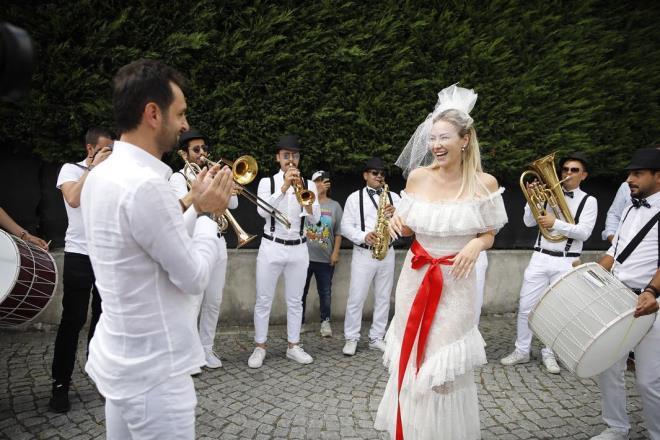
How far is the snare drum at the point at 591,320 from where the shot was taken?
3.32 m

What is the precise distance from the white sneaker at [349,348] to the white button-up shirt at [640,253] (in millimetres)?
3112

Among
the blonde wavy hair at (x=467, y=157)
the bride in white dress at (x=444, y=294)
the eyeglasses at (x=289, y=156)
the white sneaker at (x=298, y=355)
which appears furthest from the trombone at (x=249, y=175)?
the blonde wavy hair at (x=467, y=157)

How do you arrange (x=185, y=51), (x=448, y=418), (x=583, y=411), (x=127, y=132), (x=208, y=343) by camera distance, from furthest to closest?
(x=185, y=51) < (x=208, y=343) < (x=583, y=411) < (x=448, y=418) < (x=127, y=132)

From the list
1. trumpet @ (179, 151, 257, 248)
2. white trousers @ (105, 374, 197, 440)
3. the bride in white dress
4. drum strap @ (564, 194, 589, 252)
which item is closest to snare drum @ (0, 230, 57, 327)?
trumpet @ (179, 151, 257, 248)

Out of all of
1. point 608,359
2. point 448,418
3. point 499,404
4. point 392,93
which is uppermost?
point 392,93

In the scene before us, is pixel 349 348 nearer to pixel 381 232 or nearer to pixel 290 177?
pixel 381 232

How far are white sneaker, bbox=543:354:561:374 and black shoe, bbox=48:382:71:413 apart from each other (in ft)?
16.9

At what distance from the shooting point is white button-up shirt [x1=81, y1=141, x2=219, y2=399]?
1.73 meters

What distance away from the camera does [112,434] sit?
6.73 ft

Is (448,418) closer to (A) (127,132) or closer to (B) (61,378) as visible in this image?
(A) (127,132)

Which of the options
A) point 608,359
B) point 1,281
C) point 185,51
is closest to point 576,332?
point 608,359

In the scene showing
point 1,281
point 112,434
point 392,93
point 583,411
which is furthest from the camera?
point 392,93

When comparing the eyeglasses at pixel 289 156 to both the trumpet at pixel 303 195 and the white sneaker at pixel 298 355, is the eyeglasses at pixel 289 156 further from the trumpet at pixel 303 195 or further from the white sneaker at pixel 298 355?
the white sneaker at pixel 298 355

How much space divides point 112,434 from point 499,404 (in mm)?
3783
